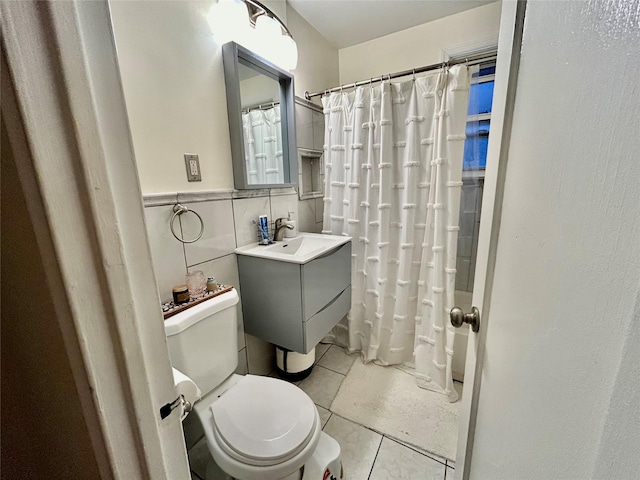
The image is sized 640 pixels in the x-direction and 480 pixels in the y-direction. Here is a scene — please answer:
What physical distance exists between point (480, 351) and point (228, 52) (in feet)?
5.19

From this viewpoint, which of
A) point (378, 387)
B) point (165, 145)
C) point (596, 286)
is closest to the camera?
point (596, 286)

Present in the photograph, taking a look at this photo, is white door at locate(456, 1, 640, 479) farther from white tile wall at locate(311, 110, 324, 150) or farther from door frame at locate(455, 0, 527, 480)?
white tile wall at locate(311, 110, 324, 150)

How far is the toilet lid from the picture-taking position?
2.82 ft

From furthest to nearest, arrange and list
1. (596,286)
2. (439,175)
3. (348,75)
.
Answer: (348,75)
(439,175)
(596,286)

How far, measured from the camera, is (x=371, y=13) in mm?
1699

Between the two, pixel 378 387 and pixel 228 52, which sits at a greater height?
pixel 228 52

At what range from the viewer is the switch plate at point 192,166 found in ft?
3.87

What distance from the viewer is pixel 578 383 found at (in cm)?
29

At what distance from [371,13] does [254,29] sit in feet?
2.79

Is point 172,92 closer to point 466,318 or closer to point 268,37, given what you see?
point 268,37

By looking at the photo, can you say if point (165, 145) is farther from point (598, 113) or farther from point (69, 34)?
point (598, 113)

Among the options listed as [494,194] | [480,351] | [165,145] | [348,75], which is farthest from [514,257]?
[348,75]

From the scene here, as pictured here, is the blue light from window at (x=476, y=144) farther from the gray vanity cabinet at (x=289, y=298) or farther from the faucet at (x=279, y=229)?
the faucet at (x=279, y=229)

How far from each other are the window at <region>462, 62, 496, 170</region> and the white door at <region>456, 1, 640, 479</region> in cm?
119
